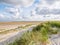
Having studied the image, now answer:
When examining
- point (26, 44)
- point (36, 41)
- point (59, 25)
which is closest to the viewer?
point (26, 44)

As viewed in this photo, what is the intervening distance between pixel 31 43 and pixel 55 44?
2801 mm

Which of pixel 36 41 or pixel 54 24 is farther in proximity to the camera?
→ pixel 54 24

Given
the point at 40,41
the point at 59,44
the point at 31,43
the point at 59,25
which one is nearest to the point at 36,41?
the point at 40,41

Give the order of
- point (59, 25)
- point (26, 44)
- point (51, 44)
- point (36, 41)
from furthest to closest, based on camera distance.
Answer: point (59, 25) < point (51, 44) < point (36, 41) < point (26, 44)

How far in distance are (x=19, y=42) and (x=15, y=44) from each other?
0.29m

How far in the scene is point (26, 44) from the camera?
986cm

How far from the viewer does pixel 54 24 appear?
25078 mm

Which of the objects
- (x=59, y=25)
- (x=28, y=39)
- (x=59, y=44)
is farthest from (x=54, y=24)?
(x=28, y=39)

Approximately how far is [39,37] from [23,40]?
7.24ft

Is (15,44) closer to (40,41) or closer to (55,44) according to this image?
(40,41)

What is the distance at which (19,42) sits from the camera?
1010 centimetres

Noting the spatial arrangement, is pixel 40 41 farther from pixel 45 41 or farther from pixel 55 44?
pixel 55 44

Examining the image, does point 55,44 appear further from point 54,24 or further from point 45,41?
point 54,24

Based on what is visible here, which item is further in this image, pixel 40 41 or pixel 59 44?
pixel 59 44
